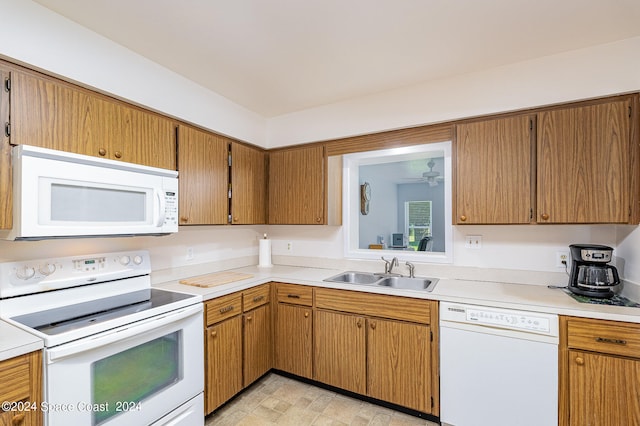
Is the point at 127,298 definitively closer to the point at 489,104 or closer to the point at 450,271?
the point at 450,271

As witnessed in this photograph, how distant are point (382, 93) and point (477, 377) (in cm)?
217

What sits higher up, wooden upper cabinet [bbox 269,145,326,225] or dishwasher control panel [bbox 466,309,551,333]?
wooden upper cabinet [bbox 269,145,326,225]

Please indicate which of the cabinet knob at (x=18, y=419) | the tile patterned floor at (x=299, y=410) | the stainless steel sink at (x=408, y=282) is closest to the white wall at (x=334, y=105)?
the stainless steel sink at (x=408, y=282)

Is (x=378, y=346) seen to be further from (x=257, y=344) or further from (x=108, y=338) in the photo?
(x=108, y=338)

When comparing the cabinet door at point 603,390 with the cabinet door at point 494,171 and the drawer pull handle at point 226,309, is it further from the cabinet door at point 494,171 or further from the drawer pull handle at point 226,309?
the drawer pull handle at point 226,309

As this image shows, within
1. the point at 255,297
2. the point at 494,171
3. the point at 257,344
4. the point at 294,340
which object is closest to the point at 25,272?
the point at 255,297

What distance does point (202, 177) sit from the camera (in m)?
2.32

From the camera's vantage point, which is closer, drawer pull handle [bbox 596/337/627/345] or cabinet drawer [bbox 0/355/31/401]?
cabinet drawer [bbox 0/355/31/401]

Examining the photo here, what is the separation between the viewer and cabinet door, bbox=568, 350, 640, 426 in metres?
1.53

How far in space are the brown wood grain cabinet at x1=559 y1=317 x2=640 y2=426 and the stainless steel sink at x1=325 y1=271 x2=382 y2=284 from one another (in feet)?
4.23

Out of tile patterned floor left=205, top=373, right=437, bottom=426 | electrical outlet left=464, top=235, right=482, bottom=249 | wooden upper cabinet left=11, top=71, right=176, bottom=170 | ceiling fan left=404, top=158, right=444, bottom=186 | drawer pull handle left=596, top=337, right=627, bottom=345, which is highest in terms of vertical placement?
wooden upper cabinet left=11, top=71, right=176, bottom=170

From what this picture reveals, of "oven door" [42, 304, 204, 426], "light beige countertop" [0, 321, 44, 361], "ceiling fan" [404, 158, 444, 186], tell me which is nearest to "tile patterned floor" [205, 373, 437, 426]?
"oven door" [42, 304, 204, 426]

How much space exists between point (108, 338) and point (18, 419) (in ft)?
1.17

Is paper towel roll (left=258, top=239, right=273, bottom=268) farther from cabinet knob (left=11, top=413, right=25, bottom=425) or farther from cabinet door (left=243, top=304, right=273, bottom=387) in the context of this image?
cabinet knob (left=11, top=413, right=25, bottom=425)
